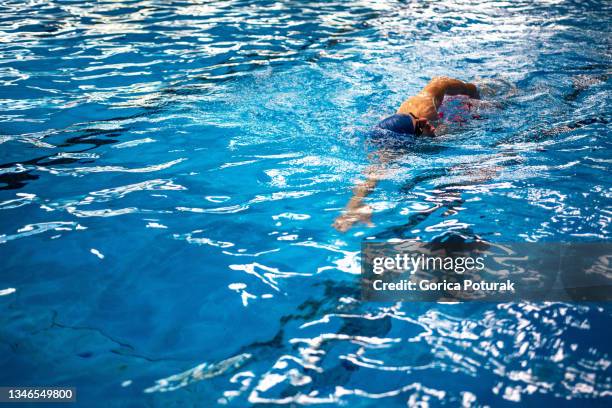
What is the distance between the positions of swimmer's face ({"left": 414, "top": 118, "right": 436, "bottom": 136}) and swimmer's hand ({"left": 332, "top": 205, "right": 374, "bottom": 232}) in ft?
3.53

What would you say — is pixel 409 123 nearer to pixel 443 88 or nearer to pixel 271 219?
pixel 443 88

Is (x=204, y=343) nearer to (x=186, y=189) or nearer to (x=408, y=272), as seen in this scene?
(x=408, y=272)

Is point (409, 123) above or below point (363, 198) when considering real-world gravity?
above

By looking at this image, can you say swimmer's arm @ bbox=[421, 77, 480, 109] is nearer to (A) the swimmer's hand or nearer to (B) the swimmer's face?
(B) the swimmer's face

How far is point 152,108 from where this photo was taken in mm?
5238

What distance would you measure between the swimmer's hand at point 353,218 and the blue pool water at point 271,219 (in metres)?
0.05

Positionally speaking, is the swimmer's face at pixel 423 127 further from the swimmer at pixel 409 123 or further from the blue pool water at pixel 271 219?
the blue pool water at pixel 271 219

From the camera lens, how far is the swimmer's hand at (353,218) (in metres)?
3.12

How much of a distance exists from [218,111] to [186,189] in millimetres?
1657

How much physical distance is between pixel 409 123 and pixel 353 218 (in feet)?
3.90

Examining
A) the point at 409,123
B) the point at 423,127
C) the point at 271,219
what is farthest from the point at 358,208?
the point at 423,127

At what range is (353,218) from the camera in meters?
3.18

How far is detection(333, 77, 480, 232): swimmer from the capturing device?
321cm

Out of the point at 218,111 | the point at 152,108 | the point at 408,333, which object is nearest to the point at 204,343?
the point at 408,333
